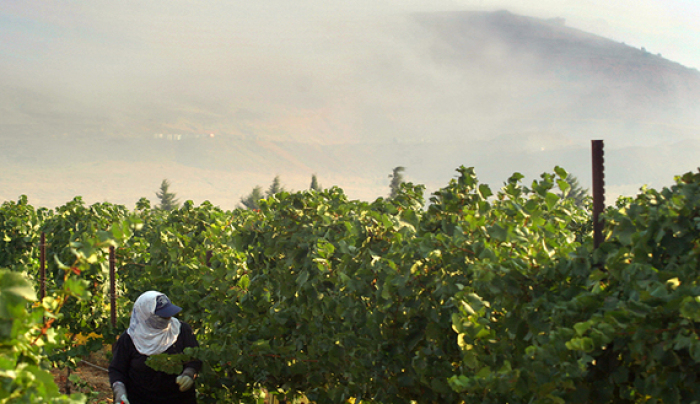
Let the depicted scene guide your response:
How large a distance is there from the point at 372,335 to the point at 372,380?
286 mm

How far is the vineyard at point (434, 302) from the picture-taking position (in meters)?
2.03

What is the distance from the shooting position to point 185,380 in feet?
13.7

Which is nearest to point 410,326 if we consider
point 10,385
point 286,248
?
point 286,248

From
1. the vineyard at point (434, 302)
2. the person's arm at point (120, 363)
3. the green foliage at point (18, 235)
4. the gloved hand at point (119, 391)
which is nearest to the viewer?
the vineyard at point (434, 302)

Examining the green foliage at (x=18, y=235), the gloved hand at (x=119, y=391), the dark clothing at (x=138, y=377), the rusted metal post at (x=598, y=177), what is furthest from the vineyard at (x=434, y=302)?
the green foliage at (x=18, y=235)

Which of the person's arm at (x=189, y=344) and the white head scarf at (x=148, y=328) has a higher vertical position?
the white head scarf at (x=148, y=328)

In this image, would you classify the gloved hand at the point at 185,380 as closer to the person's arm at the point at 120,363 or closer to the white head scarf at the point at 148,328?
the white head scarf at the point at 148,328

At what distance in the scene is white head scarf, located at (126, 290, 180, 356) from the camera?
13.4 feet

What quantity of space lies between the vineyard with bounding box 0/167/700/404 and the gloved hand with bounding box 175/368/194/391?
12cm

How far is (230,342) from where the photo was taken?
4586 millimetres

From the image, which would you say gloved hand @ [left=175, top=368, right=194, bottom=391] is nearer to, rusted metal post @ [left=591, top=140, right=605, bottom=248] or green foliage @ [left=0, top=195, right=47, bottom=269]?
rusted metal post @ [left=591, top=140, right=605, bottom=248]

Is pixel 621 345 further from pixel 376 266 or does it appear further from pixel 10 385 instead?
pixel 10 385

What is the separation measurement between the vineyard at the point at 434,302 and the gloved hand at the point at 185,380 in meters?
0.12

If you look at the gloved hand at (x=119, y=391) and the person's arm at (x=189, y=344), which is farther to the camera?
the person's arm at (x=189, y=344)
